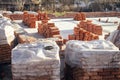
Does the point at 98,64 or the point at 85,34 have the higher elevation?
the point at 98,64

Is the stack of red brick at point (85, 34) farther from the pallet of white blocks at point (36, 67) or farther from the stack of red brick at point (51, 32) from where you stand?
the pallet of white blocks at point (36, 67)

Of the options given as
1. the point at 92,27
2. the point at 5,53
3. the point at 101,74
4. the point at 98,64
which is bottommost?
the point at 92,27

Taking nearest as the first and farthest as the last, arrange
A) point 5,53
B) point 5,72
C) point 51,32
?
point 5,72 < point 5,53 < point 51,32

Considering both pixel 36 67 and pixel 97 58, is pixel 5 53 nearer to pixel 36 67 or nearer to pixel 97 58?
pixel 36 67

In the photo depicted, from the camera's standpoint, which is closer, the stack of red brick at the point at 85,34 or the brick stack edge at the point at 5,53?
the brick stack edge at the point at 5,53

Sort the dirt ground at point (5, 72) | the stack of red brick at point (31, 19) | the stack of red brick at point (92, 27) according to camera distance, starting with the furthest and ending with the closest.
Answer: the stack of red brick at point (31, 19), the stack of red brick at point (92, 27), the dirt ground at point (5, 72)

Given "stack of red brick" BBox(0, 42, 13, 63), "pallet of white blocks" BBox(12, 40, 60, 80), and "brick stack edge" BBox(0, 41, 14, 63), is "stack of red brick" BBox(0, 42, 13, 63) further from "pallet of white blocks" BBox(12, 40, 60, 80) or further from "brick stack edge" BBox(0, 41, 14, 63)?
"pallet of white blocks" BBox(12, 40, 60, 80)

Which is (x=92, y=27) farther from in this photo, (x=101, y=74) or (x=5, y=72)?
(x=101, y=74)

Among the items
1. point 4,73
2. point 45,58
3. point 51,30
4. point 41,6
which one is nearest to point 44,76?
point 45,58

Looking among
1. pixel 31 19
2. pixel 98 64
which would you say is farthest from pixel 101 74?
pixel 31 19

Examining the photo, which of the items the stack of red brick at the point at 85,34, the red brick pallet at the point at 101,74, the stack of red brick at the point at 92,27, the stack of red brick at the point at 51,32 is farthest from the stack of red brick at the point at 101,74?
the stack of red brick at the point at 92,27

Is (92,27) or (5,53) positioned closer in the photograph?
(5,53)

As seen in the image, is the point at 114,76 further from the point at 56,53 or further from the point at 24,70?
the point at 24,70

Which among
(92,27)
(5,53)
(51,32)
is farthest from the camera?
(92,27)
